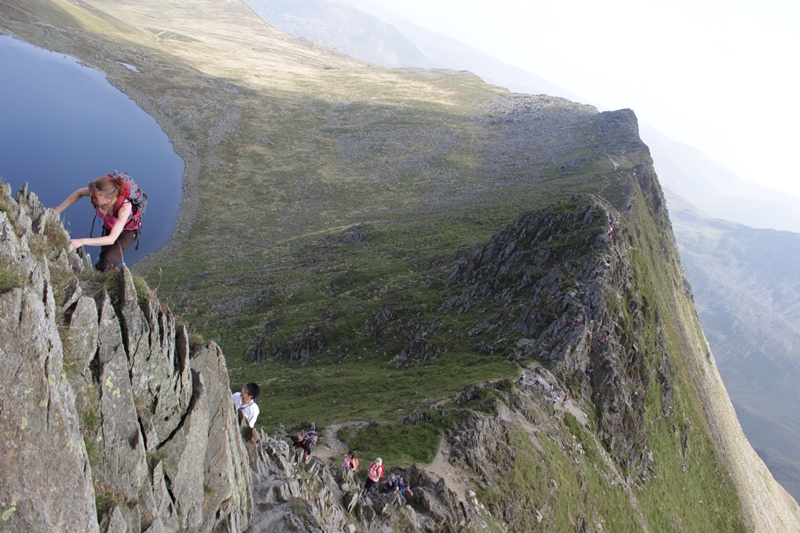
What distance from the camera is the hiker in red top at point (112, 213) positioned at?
488 inches

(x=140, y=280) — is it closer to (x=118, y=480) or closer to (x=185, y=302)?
(x=118, y=480)

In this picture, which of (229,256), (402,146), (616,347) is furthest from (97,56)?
(616,347)

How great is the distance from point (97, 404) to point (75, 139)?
14522cm

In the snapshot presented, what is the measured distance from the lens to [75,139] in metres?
128

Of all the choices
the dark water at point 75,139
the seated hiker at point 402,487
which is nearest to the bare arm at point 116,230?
the seated hiker at point 402,487

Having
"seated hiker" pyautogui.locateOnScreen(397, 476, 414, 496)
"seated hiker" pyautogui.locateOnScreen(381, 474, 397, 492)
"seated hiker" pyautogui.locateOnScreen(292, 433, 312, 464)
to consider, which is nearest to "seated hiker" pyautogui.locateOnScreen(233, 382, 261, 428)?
"seated hiker" pyautogui.locateOnScreen(292, 433, 312, 464)

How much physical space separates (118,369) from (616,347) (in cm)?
4770

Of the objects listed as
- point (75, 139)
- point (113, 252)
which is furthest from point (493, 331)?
point (75, 139)

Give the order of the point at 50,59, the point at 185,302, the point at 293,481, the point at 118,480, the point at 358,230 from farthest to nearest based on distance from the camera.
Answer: the point at 50,59 < the point at 358,230 < the point at 185,302 < the point at 293,481 < the point at 118,480

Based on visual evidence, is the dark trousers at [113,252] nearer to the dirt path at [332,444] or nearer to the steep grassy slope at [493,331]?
the steep grassy slope at [493,331]

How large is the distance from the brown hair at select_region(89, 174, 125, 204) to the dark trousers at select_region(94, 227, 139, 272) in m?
1.18

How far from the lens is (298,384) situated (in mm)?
53094

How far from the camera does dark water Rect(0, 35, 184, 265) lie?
334 feet

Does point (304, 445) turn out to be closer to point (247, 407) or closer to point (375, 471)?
point (375, 471)
